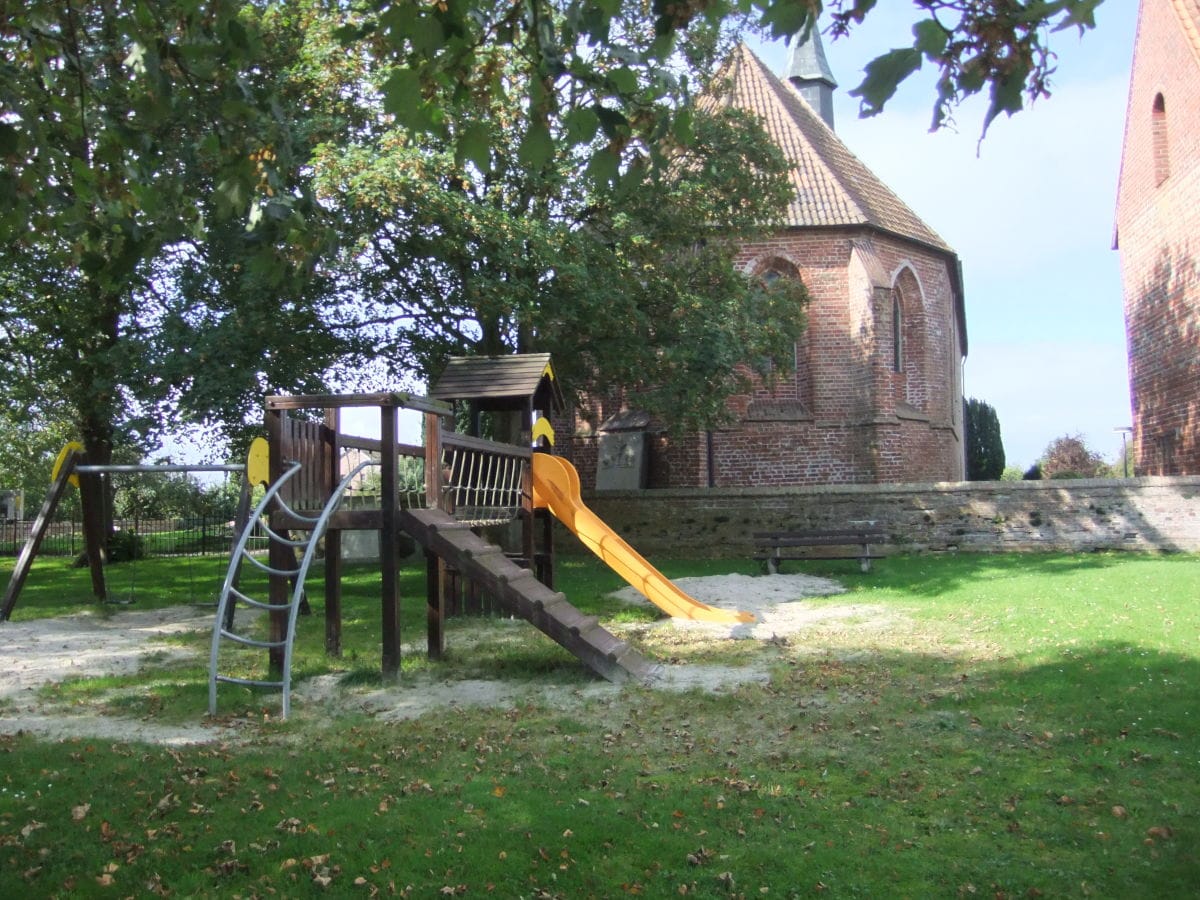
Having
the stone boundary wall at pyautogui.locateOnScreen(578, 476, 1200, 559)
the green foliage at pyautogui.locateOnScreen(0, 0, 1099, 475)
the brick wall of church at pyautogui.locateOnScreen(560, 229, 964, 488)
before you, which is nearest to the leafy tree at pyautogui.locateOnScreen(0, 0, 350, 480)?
the green foliage at pyautogui.locateOnScreen(0, 0, 1099, 475)

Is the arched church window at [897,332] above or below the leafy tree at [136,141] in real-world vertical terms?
above

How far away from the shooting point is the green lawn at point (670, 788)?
3957mm

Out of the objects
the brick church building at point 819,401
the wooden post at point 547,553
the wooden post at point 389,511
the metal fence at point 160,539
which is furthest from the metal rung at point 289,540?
Result: the brick church building at point 819,401

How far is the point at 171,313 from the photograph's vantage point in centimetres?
1502

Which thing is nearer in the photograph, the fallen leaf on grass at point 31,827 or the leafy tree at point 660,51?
the leafy tree at point 660,51

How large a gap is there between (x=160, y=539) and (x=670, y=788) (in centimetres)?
2332

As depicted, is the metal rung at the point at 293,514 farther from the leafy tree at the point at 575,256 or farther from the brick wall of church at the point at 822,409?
the brick wall of church at the point at 822,409

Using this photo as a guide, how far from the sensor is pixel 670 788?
5.01m

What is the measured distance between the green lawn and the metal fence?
15207 mm

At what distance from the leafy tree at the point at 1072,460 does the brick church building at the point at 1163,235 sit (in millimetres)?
20094

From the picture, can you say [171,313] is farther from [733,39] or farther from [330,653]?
[733,39]

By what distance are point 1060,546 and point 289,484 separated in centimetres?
1571

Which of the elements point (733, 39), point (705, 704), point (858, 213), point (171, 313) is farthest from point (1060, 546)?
point (171, 313)

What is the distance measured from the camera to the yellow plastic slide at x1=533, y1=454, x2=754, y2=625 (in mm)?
11336
